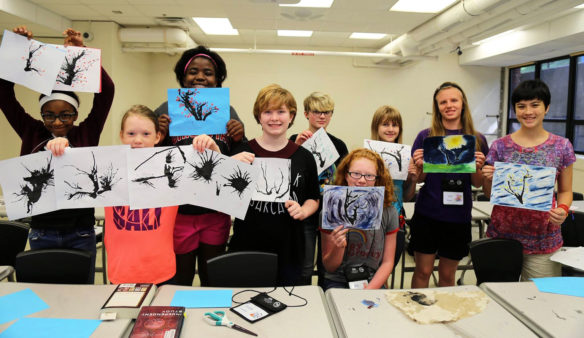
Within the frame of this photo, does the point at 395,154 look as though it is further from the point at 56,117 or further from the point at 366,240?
the point at 56,117

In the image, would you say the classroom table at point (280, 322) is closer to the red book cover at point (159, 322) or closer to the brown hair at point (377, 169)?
the red book cover at point (159, 322)

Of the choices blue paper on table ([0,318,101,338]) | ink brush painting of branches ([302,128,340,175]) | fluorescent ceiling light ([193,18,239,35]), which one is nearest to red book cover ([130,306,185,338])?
blue paper on table ([0,318,101,338])

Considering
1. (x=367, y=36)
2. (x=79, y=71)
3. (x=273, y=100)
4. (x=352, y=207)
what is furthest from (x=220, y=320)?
(x=367, y=36)

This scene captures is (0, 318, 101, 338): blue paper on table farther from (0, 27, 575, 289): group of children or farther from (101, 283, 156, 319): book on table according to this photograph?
(0, 27, 575, 289): group of children

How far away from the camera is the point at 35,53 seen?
1.82 metres

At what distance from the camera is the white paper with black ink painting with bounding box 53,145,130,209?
66.6 inches

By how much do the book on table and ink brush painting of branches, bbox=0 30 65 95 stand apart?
43.1 inches

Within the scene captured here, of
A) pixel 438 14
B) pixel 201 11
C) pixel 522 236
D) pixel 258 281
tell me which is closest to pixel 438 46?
pixel 438 14

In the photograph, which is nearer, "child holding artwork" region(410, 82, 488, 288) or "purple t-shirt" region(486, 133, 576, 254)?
"purple t-shirt" region(486, 133, 576, 254)

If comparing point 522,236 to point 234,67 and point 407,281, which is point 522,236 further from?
point 234,67

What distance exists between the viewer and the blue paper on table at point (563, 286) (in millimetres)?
1614

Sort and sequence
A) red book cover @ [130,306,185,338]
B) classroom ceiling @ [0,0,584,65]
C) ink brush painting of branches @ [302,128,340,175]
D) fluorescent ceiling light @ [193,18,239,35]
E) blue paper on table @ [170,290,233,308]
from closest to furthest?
red book cover @ [130,306,185,338] → blue paper on table @ [170,290,233,308] → ink brush painting of branches @ [302,128,340,175] → classroom ceiling @ [0,0,584,65] → fluorescent ceiling light @ [193,18,239,35]

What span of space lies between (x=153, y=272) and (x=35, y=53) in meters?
1.30

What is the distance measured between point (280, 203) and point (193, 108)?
716mm
